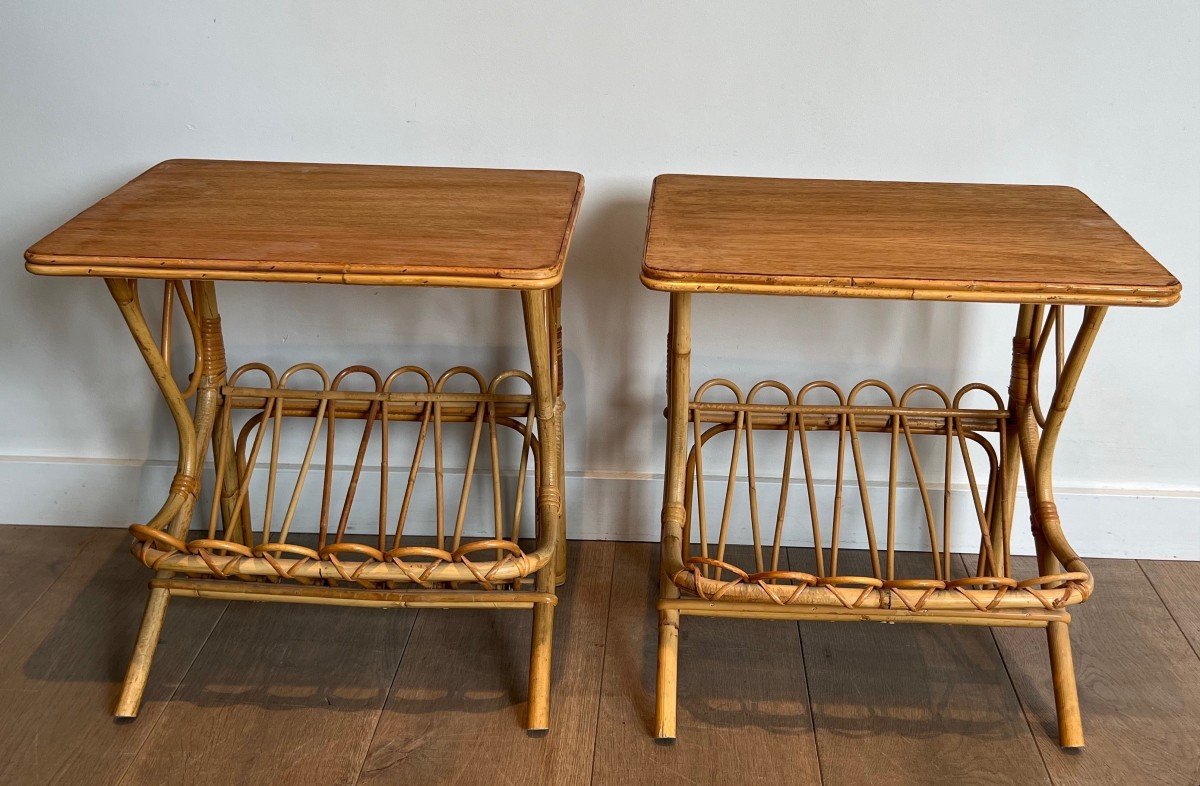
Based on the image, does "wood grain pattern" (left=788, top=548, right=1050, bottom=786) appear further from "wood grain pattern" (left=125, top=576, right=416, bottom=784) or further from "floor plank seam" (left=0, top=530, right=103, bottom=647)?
"floor plank seam" (left=0, top=530, right=103, bottom=647)

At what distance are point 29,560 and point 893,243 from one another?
1.73 m

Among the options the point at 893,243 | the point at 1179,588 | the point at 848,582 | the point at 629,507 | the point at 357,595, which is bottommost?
the point at 1179,588

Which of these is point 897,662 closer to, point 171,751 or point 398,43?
point 171,751

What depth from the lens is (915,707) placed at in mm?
1765

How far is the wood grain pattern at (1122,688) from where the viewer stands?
1655 mm

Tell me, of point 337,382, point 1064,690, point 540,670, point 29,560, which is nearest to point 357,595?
point 540,670

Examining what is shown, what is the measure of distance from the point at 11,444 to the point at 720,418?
144 cm

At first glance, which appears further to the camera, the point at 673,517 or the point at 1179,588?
the point at 1179,588

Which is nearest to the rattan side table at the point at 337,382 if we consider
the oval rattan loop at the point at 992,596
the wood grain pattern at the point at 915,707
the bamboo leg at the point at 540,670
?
the bamboo leg at the point at 540,670

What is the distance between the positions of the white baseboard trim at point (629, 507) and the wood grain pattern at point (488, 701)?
17cm

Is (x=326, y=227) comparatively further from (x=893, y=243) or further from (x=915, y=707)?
(x=915, y=707)

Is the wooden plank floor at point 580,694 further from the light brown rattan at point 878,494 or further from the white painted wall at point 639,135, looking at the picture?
the white painted wall at point 639,135

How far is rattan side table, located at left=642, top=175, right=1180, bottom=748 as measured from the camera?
4.51 feet

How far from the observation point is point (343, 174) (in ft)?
5.70
